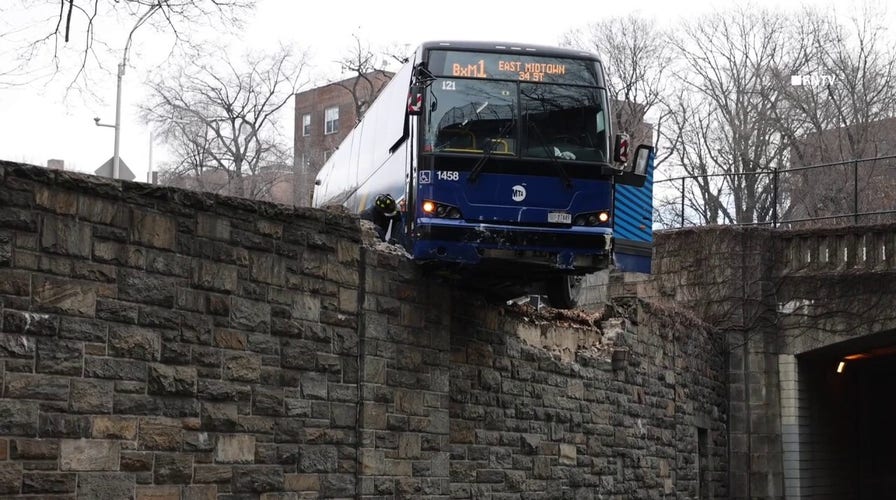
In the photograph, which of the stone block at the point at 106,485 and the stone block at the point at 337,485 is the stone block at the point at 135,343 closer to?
the stone block at the point at 106,485

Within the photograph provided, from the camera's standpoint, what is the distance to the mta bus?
51.2 ft

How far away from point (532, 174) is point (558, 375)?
4026 millimetres

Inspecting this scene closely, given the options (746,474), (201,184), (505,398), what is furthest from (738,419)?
(201,184)

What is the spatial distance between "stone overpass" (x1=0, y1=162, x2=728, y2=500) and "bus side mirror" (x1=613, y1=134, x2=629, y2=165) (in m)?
2.44

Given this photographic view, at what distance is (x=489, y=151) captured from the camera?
15914 millimetres

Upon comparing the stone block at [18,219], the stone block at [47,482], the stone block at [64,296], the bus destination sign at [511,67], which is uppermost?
the bus destination sign at [511,67]

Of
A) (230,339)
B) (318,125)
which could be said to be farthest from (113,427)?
(318,125)

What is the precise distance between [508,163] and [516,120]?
56cm

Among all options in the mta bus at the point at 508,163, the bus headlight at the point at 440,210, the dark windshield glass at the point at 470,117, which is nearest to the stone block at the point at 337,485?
the mta bus at the point at 508,163

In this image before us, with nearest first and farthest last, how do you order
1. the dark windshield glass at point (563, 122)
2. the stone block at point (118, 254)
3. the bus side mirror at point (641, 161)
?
the stone block at point (118, 254) → the dark windshield glass at point (563, 122) → the bus side mirror at point (641, 161)

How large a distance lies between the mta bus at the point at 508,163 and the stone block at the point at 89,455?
5221mm

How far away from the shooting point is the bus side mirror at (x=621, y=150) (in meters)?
16.4

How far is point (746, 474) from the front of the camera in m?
27.7

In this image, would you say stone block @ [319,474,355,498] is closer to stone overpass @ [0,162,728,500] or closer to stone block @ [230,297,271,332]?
stone overpass @ [0,162,728,500]
